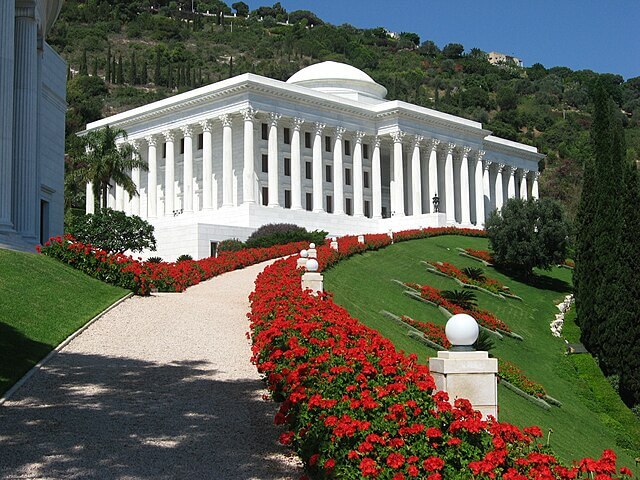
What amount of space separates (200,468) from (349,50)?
175m

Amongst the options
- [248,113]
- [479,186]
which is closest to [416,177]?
[479,186]

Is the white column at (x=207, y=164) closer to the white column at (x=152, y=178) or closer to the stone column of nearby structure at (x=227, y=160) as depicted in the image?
the stone column of nearby structure at (x=227, y=160)

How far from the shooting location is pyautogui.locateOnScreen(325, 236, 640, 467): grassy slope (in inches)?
732

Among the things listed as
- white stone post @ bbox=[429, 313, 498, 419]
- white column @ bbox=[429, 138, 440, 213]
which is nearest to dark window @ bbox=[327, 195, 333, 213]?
white column @ bbox=[429, 138, 440, 213]

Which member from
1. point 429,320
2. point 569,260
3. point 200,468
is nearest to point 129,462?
point 200,468

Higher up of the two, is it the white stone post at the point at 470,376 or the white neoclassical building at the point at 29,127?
the white neoclassical building at the point at 29,127

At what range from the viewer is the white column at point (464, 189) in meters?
69.6

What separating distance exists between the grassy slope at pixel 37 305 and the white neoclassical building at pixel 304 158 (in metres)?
28.3

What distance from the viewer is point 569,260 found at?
54.6 meters

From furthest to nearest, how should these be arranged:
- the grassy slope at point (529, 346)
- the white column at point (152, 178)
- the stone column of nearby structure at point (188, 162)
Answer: the white column at point (152, 178), the stone column of nearby structure at point (188, 162), the grassy slope at point (529, 346)

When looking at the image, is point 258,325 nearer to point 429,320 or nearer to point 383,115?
point 429,320

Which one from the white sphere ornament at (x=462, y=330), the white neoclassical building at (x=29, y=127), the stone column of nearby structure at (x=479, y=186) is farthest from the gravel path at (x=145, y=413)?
the stone column of nearby structure at (x=479, y=186)

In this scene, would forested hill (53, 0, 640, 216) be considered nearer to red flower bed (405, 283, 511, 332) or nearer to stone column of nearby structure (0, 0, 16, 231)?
red flower bed (405, 283, 511, 332)

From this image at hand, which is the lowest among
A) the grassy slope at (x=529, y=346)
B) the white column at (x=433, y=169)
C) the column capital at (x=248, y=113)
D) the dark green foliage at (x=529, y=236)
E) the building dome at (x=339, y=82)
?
the grassy slope at (x=529, y=346)
